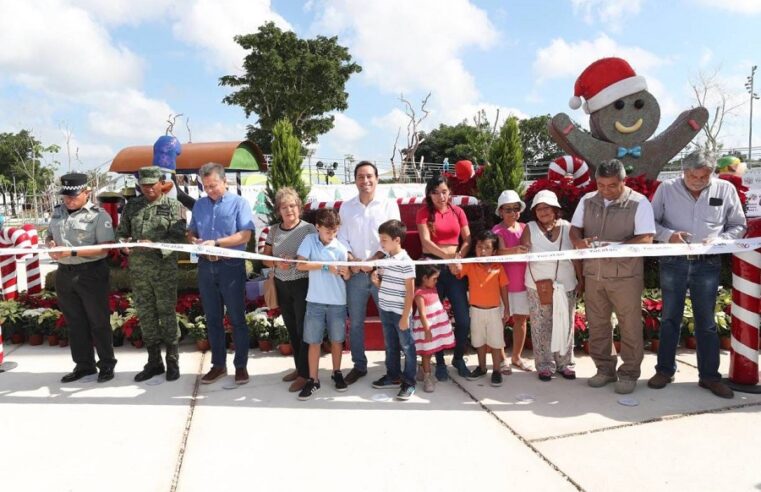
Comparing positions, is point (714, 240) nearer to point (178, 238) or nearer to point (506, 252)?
point (506, 252)

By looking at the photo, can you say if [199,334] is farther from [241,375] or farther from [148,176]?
[148,176]

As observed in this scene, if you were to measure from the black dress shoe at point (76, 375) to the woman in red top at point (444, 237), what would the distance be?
313 cm

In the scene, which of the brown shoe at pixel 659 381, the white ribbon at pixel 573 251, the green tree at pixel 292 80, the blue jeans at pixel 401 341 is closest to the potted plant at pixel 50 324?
the white ribbon at pixel 573 251

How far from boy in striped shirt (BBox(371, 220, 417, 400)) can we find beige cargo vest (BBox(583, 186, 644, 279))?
1.41 meters

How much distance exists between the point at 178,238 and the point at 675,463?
3.86 m

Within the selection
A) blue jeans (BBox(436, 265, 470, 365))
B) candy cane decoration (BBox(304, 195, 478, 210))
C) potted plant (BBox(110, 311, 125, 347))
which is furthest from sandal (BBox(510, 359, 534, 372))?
potted plant (BBox(110, 311, 125, 347))

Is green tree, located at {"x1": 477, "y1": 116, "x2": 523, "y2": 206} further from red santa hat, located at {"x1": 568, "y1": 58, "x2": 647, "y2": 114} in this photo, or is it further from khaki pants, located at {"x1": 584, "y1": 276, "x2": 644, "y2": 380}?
khaki pants, located at {"x1": 584, "y1": 276, "x2": 644, "y2": 380}

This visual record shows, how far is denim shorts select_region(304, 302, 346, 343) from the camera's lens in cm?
391

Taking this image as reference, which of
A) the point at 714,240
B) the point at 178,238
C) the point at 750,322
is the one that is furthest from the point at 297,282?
the point at 750,322

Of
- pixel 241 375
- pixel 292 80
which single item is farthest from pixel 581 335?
pixel 292 80

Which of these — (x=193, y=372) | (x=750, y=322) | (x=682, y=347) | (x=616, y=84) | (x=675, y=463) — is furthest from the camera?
(x=616, y=84)

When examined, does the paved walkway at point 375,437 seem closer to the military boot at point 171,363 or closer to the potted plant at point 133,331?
the military boot at point 171,363

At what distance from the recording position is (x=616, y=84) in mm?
7520

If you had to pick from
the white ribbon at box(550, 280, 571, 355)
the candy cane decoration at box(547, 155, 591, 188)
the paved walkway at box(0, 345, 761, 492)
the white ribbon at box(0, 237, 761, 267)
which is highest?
the candy cane decoration at box(547, 155, 591, 188)
